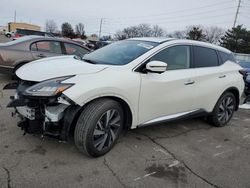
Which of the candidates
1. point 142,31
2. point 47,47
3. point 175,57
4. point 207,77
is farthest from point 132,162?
point 142,31

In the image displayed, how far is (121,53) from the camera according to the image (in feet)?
12.2

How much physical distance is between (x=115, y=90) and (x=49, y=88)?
2.61 ft

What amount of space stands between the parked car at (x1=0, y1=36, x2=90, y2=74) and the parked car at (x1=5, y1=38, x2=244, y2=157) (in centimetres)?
300

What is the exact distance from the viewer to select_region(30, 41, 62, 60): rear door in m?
6.47

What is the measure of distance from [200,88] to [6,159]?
124 inches

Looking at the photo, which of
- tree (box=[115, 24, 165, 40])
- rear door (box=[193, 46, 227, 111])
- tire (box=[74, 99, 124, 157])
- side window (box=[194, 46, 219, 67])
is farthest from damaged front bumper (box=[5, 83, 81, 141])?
tree (box=[115, 24, 165, 40])

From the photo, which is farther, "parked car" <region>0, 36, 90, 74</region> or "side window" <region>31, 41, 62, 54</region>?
"side window" <region>31, 41, 62, 54</region>

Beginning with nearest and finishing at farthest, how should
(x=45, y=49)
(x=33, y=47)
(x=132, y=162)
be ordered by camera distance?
(x=132, y=162) → (x=33, y=47) → (x=45, y=49)

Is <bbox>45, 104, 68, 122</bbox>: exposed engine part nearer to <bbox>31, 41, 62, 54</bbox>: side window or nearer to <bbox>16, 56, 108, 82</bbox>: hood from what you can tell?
<bbox>16, 56, 108, 82</bbox>: hood

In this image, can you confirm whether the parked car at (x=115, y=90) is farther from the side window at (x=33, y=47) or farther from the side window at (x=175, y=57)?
the side window at (x=33, y=47)

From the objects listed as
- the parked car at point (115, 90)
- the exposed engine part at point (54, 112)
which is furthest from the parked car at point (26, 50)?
the exposed engine part at point (54, 112)

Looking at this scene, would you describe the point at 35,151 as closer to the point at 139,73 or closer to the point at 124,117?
the point at 124,117

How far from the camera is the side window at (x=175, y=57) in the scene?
11.9 feet

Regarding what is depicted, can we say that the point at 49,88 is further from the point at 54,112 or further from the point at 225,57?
the point at 225,57
